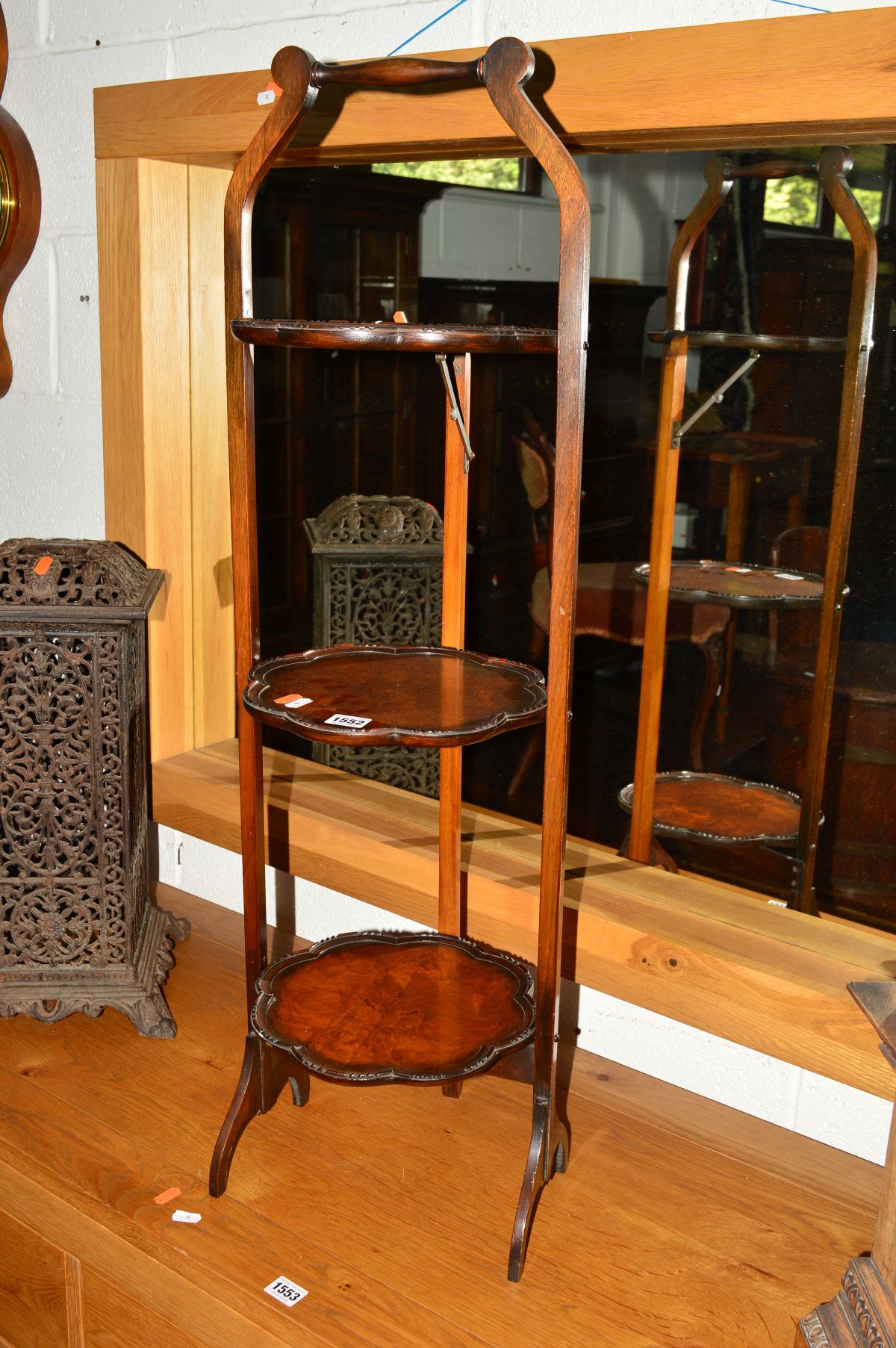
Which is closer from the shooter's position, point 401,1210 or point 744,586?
point 401,1210

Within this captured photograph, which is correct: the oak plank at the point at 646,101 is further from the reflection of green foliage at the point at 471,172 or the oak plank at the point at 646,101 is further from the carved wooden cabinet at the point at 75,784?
the carved wooden cabinet at the point at 75,784

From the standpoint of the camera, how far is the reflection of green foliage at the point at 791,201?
1523 millimetres

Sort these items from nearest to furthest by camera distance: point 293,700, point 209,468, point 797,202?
point 293,700 < point 797,202 < point 209,468

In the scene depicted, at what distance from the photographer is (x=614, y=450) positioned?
70.7 inches

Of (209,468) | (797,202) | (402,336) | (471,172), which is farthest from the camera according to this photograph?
(209,468)

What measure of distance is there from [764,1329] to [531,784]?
911 mm

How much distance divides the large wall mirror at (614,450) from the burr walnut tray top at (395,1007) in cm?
42

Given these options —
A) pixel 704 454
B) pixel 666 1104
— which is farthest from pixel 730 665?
pixel 666 1104

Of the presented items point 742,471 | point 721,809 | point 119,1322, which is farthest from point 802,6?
point 119,1322

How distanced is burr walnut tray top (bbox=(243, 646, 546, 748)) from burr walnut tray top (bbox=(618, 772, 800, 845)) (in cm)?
47

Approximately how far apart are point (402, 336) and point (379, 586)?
902 millimetres

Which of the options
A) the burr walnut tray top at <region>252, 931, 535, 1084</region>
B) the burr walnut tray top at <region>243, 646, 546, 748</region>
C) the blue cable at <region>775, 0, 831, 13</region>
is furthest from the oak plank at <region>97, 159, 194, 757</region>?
the blue cable at <region>775, 0, 831, 13</region>

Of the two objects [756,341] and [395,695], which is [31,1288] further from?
[756,341]

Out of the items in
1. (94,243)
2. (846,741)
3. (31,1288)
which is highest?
(94,243)
